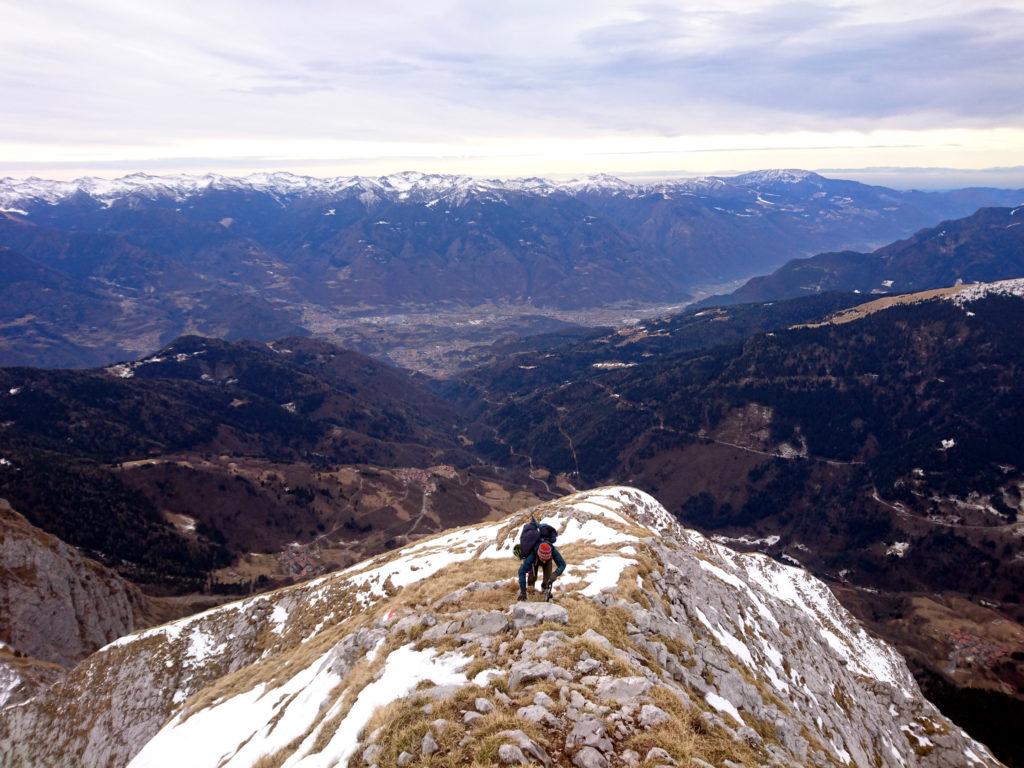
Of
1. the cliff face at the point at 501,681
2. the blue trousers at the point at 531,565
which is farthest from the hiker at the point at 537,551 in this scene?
the cliff face at the point at 501,681

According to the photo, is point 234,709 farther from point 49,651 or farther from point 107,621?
point 107,621

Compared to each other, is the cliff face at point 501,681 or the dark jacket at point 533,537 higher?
the dark jacket at point 533,537

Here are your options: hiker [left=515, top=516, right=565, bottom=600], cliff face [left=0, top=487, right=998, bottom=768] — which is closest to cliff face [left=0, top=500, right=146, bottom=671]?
cliff face [left=0, top=487, right=998, bottom=768]

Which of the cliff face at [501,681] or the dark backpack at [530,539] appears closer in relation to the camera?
the cliff face at [501,681]

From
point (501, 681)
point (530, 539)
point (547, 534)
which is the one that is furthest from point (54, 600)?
point (501, 681)

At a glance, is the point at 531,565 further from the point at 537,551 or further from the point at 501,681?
the point at 501,681

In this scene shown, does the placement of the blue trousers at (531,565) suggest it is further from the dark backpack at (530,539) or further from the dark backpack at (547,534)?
the dark backpack at (547,534)

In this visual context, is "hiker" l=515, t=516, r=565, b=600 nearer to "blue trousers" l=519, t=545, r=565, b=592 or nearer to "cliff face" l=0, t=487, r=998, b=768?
"blue trousers" l=519, t=545, r=565, b=592
